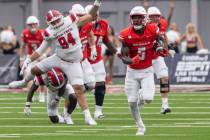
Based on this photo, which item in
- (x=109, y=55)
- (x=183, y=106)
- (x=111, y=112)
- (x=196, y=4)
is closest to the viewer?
(x=111, y=112)

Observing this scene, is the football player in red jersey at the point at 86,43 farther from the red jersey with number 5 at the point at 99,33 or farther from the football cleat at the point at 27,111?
the football cleat at the point at 27,111

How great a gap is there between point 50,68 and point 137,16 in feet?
7.25

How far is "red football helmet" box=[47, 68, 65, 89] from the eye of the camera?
53.9 feet

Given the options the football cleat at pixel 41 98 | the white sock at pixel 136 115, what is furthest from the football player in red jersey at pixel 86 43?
the football cleat at pixel 41 98

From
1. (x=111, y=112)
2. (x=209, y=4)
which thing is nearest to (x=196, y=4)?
(x=209, y=4)

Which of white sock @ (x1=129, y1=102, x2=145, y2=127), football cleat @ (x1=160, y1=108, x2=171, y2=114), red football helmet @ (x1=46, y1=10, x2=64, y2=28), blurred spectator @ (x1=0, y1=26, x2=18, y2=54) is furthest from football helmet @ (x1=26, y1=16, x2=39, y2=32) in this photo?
white sock @ (x1=129, y1=102, x2=145, y2=127)

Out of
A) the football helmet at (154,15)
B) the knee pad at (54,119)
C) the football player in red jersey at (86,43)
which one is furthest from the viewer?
the football helmet at (154,15)

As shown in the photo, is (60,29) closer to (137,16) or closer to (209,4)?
(137,16)

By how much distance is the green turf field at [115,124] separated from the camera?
47.2 feet

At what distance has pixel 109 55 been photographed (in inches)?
1192

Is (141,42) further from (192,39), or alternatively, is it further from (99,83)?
(192,39)

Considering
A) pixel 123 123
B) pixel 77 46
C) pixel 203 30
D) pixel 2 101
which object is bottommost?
pixel 203 30

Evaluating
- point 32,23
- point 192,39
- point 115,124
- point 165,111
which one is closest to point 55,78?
point 115,124

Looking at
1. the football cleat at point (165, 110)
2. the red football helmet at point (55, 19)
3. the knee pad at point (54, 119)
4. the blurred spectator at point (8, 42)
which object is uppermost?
the red football helmet at point (55, 19)
